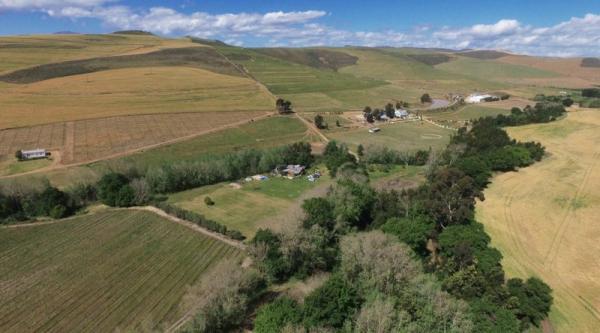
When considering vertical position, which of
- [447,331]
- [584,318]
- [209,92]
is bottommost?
[584,318]

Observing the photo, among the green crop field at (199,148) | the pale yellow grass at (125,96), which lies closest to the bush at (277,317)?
the green crop field at (199,148)

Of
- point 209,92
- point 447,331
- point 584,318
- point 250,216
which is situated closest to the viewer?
point 447,331

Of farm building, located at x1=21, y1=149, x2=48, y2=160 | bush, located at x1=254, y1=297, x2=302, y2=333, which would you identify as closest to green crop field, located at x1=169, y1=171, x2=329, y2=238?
bush, located at x1=254, y1=297, x2=302, y2=333

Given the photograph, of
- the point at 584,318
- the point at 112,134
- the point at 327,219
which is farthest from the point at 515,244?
the point at 112,134

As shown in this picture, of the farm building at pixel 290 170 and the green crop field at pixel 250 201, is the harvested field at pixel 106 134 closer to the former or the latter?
the green crop field at pixel 250 201

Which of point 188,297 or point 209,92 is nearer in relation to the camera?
point 188,297

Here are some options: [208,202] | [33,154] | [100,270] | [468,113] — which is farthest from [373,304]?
[468,113]

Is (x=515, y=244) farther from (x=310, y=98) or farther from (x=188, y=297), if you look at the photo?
(x=310, y=98)

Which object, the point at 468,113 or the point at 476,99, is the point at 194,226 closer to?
the point at 468,113
